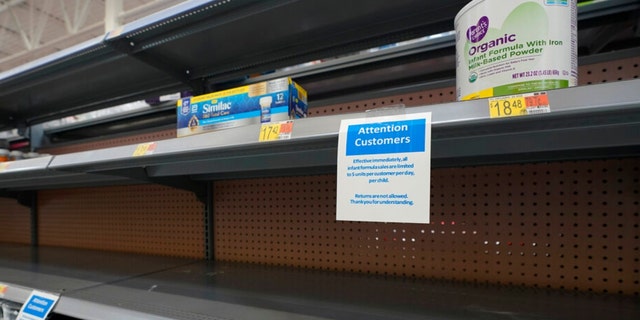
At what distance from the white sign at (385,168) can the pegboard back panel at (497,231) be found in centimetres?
52

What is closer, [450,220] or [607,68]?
[607,68]

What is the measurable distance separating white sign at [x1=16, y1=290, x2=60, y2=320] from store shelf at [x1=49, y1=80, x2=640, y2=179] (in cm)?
37

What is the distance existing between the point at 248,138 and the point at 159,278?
0.70 m

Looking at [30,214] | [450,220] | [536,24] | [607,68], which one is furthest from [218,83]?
[30,214]

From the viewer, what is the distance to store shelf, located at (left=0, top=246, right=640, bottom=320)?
722 mm

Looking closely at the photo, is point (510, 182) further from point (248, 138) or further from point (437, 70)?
point (248, 138)

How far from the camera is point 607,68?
855 mm

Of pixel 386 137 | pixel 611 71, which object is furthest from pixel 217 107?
pixel 611 71

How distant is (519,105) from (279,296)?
705 mm

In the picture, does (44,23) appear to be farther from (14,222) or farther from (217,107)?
(217,107)

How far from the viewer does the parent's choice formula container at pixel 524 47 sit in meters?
0.50

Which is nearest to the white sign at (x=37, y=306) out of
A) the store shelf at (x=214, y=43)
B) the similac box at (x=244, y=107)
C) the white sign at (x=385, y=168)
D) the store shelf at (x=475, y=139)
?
the store shelf at (x=475, y=139)

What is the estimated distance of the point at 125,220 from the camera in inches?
64.9

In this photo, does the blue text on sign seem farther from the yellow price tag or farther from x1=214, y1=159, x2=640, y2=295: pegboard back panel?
x1=214, y1=159, x2=640, y2=295: pegboard back panel
